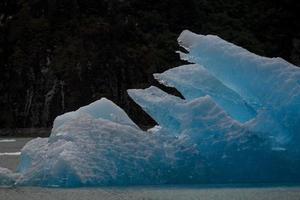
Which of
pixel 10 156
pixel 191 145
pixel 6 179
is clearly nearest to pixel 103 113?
pixel 191 145

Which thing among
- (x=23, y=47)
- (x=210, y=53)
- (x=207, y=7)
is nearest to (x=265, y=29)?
(x=207, y=7)

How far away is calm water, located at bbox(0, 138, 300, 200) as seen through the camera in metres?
6.25

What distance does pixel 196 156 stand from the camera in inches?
292

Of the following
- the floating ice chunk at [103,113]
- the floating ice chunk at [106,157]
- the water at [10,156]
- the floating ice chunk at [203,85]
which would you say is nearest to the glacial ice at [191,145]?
the floating ice chunk at [106,157]

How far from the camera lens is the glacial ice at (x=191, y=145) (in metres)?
7.25

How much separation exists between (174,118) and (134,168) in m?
0.84

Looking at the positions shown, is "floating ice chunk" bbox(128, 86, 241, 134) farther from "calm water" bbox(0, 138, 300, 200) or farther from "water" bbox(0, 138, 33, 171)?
"water" bbox(0, 138, 33, 171)

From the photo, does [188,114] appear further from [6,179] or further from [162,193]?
[6,179]

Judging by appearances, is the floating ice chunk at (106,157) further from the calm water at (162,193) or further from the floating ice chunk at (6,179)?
the calm water at (162,193)

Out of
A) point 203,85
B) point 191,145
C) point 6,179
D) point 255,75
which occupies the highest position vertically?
point 255,75

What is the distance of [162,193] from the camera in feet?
21.6

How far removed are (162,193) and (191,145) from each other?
0.98 metres

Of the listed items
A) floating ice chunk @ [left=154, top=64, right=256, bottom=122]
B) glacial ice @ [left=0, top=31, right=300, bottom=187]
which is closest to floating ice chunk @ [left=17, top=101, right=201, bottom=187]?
glacial ice @ [left=0, top=31, right=300, bottom=187]

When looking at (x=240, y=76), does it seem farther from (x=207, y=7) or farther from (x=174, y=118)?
→ (x=207, y=7)
